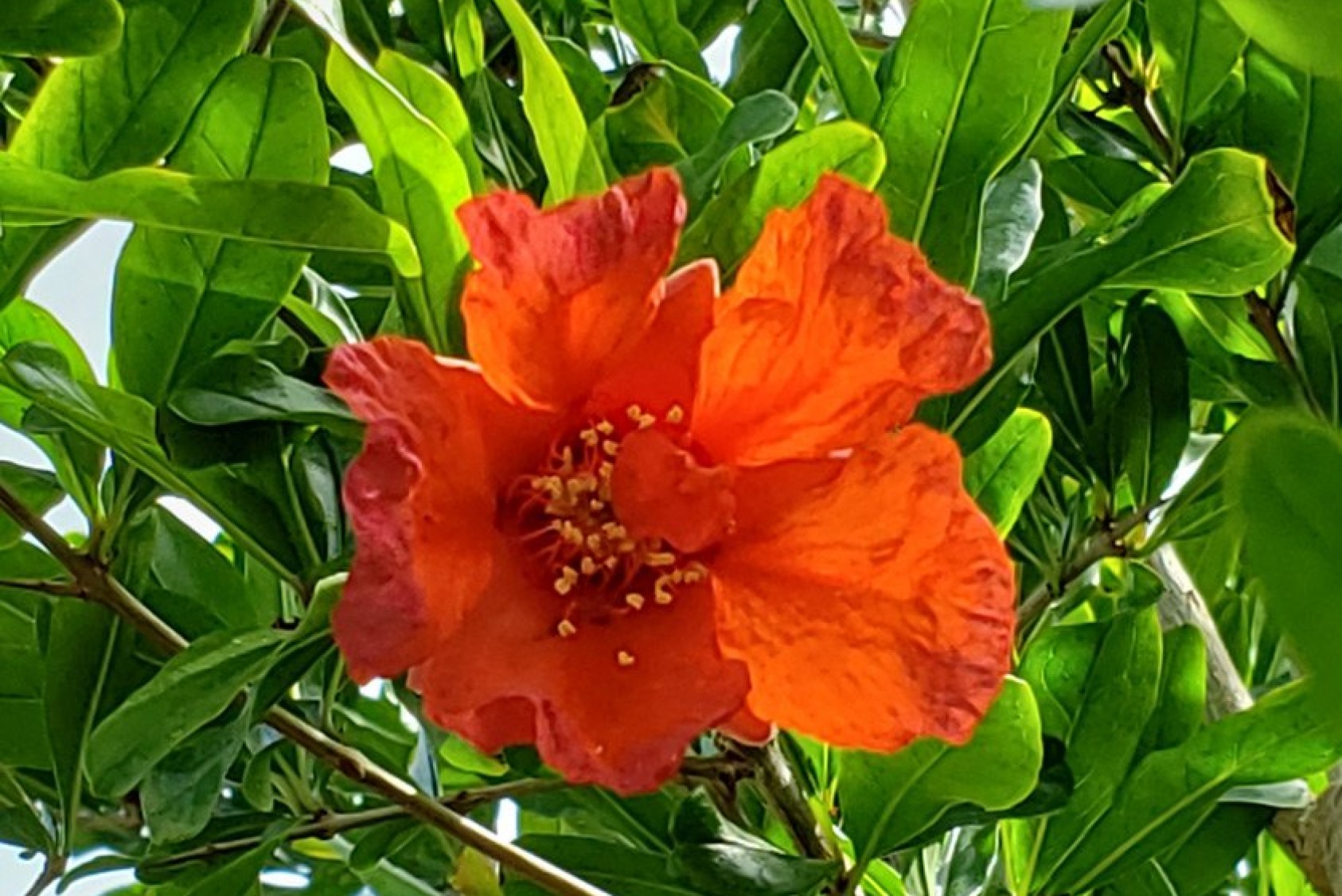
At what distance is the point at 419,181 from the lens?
0.65m

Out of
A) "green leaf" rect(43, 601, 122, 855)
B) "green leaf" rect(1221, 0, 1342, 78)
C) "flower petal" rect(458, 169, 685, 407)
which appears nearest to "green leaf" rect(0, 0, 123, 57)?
"flower petal" rect(458, 169, 685, 407)

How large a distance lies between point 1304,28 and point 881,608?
1.23 feet

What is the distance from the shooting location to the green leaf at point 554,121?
693 millimetres

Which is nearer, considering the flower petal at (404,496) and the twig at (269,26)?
the flower petal at (404,496)

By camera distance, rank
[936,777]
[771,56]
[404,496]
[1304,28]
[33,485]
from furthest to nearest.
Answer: [771,56] → [33,485] → [936,777] → [404,496] → [1304,28]

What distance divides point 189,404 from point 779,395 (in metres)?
0.21

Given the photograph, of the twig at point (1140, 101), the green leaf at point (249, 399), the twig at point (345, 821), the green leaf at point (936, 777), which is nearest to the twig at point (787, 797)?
the green leaf at point (936, 777)

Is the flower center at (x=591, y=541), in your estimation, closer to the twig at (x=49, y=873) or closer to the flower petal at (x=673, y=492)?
the flower petal at (x=673, y=492)

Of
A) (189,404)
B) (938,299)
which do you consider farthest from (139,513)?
(938,299)

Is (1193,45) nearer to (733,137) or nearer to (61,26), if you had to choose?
(733,137)

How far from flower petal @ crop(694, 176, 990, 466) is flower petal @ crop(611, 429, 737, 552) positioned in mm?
22

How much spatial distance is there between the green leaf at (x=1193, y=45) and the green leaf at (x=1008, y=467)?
0.23 meters

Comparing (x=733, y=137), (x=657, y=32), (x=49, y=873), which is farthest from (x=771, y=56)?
(x=49, y=873)

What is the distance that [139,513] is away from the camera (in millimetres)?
847
